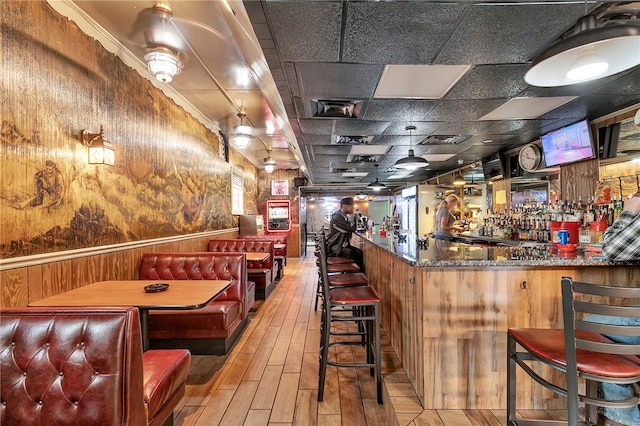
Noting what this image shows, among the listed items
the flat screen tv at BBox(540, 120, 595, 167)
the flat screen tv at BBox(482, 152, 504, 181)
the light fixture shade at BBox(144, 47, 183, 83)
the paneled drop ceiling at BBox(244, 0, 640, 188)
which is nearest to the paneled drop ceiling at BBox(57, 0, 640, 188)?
the paneled drop ceiling at BBox(244, 0, 640, 188)

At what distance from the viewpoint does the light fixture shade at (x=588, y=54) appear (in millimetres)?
1456

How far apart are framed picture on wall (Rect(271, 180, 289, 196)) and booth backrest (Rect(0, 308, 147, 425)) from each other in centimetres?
861

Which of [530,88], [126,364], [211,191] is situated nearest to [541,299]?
[530,88]

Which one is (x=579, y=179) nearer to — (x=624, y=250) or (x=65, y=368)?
(x=624, y=250)

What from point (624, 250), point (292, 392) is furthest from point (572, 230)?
point (292, 392)

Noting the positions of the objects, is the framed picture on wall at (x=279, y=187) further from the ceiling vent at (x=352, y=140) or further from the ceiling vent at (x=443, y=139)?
the ceiling vent at (x=443, y=139)

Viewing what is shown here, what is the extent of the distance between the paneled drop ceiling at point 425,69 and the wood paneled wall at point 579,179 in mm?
634

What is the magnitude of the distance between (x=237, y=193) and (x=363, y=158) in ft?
10.1

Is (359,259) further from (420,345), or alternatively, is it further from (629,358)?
(629,358)

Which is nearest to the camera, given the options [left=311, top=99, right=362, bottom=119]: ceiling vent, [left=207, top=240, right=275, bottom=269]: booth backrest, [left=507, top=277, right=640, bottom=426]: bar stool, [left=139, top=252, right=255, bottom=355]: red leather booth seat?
[left=507, top=277, right=640, bottom=426]: bar stool

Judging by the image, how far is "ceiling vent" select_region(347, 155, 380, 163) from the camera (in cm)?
668

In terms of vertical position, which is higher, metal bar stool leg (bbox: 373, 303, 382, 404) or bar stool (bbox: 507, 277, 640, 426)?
bar stool (bbox: 507, 277, 640, 426)

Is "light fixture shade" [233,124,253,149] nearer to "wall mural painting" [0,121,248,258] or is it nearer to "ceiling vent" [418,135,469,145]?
"wall mural painting" [0,121,248,258]

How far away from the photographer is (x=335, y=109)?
12.4 ft
